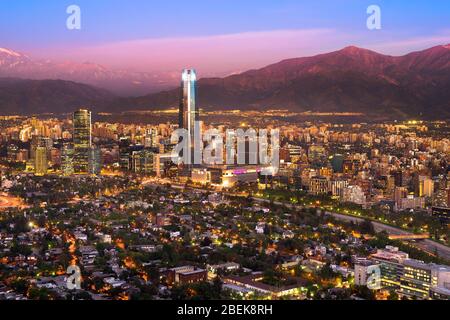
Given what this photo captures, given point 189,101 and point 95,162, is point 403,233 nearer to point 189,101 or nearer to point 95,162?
point 95,162

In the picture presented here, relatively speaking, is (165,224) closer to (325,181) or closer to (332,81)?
(325,181)

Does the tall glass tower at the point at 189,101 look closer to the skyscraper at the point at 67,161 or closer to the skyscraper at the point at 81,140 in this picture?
the skyscraper at the point at 81,140

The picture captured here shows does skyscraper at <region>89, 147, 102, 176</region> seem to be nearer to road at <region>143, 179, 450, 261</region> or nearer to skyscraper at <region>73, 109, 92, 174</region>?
skyscraper at <region>73, 109, 92, 174</region>


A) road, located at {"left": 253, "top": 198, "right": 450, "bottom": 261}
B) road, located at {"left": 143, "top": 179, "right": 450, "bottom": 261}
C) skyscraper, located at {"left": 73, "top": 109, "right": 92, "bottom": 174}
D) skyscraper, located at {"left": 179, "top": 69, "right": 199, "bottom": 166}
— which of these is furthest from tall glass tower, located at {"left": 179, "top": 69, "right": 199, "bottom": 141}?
road, located at {"left": 253, "top": 198, "right": 450, "bottom": 261}

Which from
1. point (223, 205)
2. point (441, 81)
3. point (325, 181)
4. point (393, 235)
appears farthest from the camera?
point (441, 81)

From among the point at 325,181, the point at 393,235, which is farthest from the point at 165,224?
the point at 325,181

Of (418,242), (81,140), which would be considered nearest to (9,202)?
(81,140)
